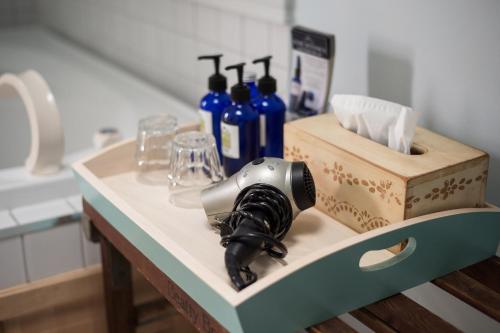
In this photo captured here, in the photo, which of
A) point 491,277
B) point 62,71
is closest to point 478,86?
point 491,277

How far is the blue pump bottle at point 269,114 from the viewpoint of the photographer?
47.8 inches

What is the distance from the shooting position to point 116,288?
4.42 feet

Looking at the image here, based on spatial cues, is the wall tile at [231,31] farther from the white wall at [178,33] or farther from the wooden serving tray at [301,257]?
the wooden serving tray at [301,257]

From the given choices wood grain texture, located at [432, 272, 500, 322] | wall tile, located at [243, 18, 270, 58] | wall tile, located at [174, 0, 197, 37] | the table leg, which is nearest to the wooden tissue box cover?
wood grain texture, located at [432, 272, 500, 322]

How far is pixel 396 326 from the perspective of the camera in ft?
2.88

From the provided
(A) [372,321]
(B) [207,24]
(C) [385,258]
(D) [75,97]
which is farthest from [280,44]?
(D) [75,97]

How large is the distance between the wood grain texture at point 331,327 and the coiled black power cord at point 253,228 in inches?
3.9

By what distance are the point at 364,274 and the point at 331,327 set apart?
0.08 metres

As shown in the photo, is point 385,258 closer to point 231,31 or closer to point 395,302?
point 395,302

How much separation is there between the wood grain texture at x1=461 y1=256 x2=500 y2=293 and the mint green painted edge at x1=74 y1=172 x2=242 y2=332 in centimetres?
38

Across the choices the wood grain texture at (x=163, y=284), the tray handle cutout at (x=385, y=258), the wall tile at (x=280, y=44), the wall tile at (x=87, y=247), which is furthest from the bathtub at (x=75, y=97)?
the tray handle cutout at (x=385, y=258)

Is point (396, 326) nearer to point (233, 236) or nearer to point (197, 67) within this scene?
point (233, 236)

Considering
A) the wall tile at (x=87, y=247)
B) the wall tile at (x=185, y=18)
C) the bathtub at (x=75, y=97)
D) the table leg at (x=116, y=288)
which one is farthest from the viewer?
the bathtub at (x=75, y=97)

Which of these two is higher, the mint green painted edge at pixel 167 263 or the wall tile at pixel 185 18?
the wall tile at pixel 185 18
